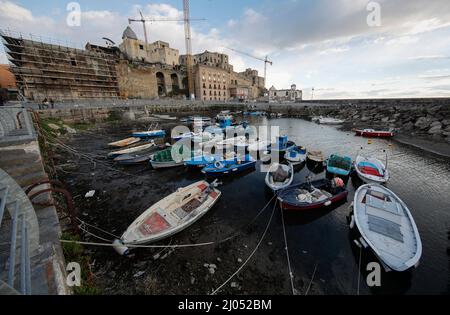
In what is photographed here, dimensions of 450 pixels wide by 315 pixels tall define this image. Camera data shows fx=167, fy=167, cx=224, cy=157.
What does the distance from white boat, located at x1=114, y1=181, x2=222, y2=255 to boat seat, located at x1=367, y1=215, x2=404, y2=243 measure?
8.02m

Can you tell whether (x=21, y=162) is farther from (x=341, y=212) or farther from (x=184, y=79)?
(x=184, y=79)

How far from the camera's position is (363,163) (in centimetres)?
1462

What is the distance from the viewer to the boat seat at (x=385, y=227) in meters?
7.30

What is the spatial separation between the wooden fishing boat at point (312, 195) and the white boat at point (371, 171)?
368cm

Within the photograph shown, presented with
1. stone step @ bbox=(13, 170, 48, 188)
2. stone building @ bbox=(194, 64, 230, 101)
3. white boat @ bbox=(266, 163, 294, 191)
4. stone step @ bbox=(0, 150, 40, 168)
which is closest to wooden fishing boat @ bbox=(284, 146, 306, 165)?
white boat @ bbox=(266, 163, 294, 191)

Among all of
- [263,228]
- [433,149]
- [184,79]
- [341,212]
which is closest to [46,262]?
[263,228]

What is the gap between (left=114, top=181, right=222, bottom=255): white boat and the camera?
7.23m

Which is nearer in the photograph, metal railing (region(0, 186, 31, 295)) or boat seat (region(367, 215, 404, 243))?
metal railing (region(0, 186, 31, 295))

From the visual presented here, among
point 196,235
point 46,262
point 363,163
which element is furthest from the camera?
point 363,163

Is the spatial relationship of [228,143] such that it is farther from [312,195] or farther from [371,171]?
[371,171]

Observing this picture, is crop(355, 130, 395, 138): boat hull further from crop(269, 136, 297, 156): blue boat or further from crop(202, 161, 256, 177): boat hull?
crop(202, 161, 256, 177): boat hull

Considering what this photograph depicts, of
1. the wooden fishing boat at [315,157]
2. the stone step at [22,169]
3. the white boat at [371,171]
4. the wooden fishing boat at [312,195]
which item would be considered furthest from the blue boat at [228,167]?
the stone step at [22,169]
